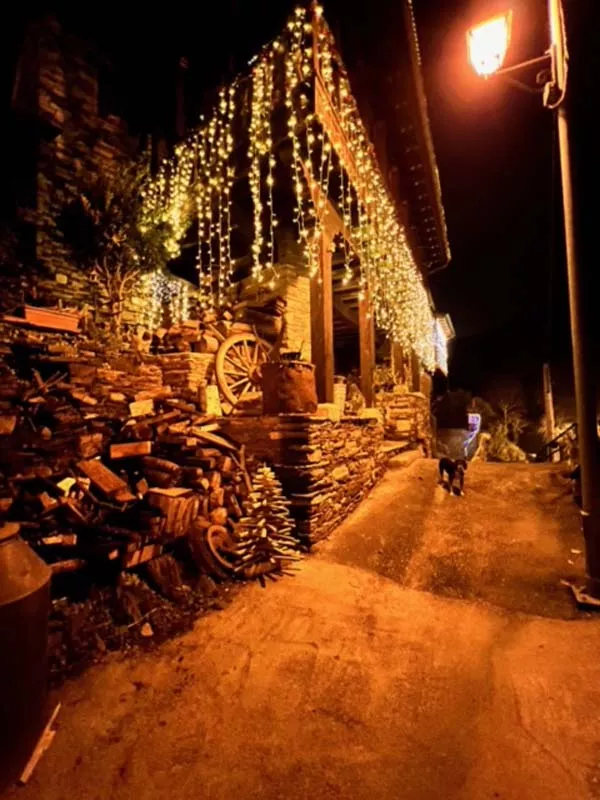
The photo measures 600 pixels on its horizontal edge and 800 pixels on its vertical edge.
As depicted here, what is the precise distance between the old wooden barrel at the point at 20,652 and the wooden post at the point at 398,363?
9.76 meters

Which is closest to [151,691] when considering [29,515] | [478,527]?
[29,515]

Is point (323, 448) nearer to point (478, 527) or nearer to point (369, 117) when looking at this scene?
point (478, 527)

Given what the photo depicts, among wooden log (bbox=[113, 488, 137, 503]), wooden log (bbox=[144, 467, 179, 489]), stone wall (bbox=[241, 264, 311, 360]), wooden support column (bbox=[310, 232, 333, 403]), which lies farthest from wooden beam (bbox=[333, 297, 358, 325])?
wooden log (bbox=[113, 488, 137, 503])

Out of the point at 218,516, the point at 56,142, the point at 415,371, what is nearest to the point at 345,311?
the point at 415,371

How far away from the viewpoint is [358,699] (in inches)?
102

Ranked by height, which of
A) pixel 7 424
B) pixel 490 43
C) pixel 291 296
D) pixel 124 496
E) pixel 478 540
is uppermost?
pixel 490 43

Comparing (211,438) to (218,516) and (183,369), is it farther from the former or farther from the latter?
(183,369)

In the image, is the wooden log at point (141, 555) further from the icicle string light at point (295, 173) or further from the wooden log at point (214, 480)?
the icicle string light at point (295, 173)

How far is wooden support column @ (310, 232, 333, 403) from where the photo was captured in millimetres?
6215

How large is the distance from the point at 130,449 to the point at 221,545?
55.2 inches

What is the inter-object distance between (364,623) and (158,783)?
6.02 feet

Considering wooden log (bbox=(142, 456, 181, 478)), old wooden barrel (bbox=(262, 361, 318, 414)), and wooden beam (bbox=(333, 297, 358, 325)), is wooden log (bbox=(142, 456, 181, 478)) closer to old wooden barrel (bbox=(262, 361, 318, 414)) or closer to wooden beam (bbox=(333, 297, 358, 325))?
old wooden barrel (bbox=(262, 361, 318, 414))

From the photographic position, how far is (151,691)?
2.62 metres

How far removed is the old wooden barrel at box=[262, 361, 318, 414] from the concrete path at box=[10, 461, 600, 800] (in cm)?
183
